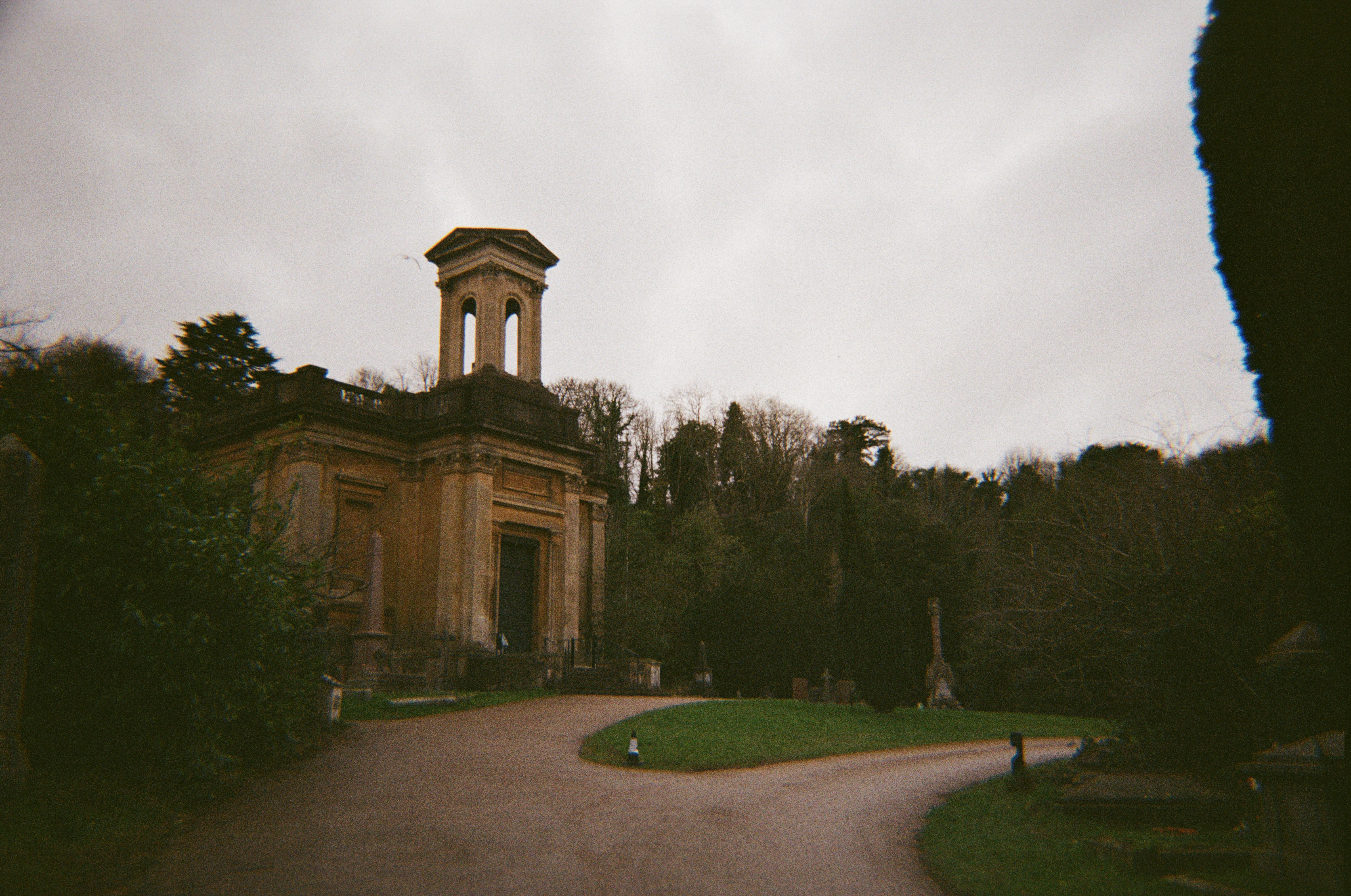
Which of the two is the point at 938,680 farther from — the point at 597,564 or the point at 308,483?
the point at 308,483

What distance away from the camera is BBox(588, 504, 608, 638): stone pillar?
91.0 feet

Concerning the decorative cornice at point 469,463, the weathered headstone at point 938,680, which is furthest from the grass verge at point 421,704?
the weathered headstone at point 938,680

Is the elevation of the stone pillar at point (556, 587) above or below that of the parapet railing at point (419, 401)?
below

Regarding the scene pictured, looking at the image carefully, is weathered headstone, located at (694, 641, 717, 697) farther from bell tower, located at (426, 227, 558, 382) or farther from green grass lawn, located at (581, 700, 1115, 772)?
bell tower, located at (426, 227, 558, 382)

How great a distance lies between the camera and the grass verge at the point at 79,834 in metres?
5.16

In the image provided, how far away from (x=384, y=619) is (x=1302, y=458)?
21613mm

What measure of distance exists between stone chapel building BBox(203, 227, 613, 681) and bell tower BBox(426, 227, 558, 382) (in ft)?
0.15

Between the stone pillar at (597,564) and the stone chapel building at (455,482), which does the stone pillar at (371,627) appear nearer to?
the stone chapel building at (455,482)

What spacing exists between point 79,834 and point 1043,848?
7297mm

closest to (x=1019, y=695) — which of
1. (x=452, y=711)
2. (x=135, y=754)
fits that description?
(x=452, y=711)

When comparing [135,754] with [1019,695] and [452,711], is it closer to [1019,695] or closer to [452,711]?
[452,711]

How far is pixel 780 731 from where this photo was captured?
15.4 meters

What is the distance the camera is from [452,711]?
56.3ft

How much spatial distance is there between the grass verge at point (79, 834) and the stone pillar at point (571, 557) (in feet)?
56.8
